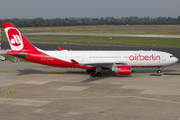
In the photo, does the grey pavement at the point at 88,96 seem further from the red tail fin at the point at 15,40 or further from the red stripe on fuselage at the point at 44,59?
the red tail fin at the point at 15,40

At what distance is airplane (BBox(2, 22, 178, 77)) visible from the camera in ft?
142

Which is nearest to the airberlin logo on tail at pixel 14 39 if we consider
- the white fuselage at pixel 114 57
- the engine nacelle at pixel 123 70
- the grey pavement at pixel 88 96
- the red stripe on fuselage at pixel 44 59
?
the red stripe on fuselage at pixel 44 59

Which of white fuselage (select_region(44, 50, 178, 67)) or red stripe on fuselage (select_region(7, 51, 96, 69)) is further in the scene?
white fuselage (select_region(44, 50, 178, 67))

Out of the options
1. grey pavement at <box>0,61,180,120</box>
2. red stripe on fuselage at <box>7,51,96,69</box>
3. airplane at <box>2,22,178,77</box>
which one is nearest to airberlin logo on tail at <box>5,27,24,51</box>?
airplane at <box>2,22,178,77</box>

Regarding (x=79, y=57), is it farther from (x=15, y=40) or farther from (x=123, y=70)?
(x=15, y=40)

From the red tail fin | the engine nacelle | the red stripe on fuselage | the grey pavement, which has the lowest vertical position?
the grey pavement

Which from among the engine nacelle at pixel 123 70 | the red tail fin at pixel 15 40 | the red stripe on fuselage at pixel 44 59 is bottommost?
the engine nacelle at pixel 123 70

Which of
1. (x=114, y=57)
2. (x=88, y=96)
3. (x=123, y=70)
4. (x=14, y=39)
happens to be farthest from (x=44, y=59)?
(x=88, y=96)

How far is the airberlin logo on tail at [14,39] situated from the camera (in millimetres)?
43250

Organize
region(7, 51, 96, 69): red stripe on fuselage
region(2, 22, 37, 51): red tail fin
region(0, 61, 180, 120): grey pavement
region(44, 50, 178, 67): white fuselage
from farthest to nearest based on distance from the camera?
1. region(44, 50, 178, 67): white fuselage
2. region(7, 51, 96, 69): red stripe on fuselage
3. region(2, 22, 37, 51): red tail fin
4. region(0, 61, 180, 120): grey pavement

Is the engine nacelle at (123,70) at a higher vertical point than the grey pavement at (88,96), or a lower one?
higher

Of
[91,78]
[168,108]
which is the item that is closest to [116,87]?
[91,78]

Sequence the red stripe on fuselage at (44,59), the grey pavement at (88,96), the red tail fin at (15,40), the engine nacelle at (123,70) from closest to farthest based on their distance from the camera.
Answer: the grey pavement at (88,96), the engine nacelle at (123,70), the red tail fin at (15,40), the red stripe on fuselage at (44,59)

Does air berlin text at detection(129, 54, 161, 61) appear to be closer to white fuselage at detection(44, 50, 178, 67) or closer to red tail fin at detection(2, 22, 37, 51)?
white fuselage at detection(44, 50, 178, 67)
